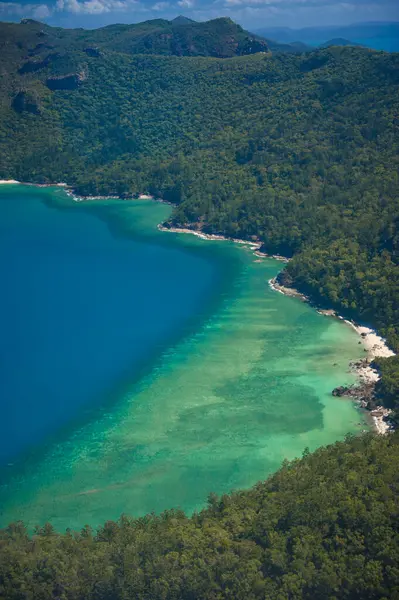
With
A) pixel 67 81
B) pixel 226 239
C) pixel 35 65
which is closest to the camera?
pixel 226 239

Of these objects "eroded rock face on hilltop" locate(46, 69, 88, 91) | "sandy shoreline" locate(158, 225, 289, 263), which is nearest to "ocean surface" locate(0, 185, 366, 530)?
"sandy shoreline" locate(158, 225, 289, 263)

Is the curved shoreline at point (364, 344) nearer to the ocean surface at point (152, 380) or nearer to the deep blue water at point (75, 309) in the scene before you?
the ocean surface at point (152, 380)

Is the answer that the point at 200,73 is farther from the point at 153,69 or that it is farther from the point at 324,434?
the point at 324,434

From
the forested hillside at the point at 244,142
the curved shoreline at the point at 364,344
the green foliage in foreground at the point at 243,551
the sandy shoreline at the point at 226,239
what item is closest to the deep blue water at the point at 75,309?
the sandy shoreline at the point at 226,239

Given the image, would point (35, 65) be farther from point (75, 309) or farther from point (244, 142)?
point (75, 309)

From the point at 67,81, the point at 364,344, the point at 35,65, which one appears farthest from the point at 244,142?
the point at 35,65

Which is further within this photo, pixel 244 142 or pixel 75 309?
pixel 244 142

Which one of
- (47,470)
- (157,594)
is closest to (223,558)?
(157,594)
